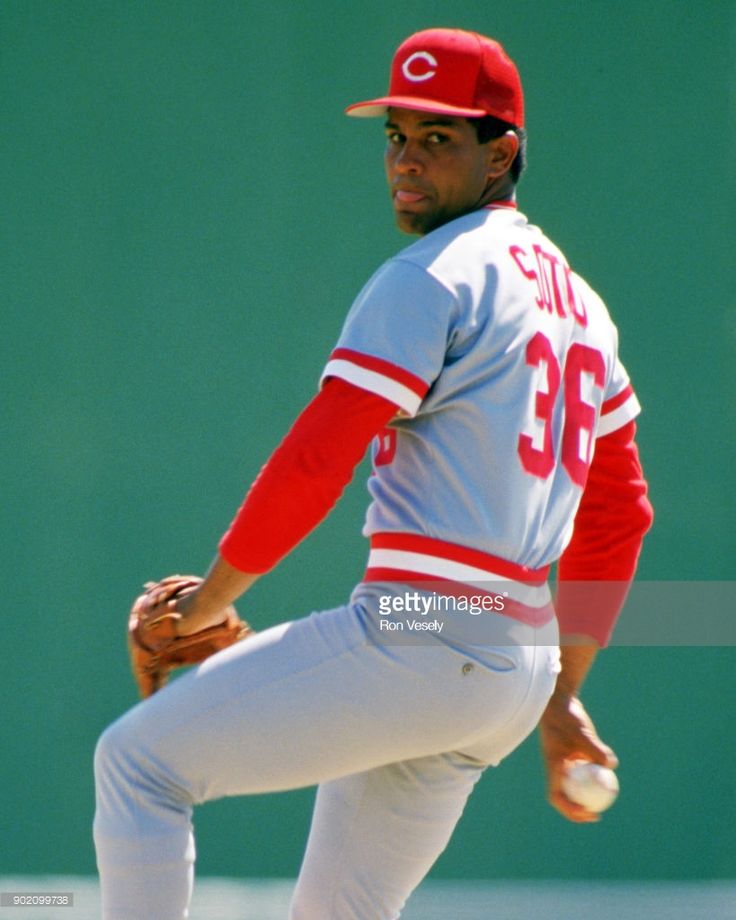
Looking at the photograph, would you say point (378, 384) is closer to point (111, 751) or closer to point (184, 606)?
point (184, 606)

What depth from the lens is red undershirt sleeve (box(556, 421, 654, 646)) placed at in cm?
293

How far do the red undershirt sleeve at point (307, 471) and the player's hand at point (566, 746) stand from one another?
0.73 metres

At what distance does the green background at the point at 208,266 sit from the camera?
4641mm

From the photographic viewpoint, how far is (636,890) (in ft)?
15.4

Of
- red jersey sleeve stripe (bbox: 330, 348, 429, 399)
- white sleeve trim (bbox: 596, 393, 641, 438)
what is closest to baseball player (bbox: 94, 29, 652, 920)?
red jersey sleeve stripe (bbox: 330, 348, 429, 399)

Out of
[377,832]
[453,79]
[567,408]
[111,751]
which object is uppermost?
[453,79]

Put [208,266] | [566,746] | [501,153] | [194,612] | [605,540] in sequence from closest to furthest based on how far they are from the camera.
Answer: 1. [194,612]
2. [501,153]
3. [566,746]
4. [605,540]
5. [208,266]

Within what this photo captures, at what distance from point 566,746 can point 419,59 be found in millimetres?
1243

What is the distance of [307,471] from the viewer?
2324mm

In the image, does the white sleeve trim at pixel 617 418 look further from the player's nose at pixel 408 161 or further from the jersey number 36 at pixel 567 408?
the player's nose at pixel 408 161

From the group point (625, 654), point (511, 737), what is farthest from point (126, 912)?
point (625, 654)

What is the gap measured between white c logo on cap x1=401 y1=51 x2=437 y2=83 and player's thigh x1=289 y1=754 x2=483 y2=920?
3.78 ft

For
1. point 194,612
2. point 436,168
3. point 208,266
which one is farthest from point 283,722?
point 208,266

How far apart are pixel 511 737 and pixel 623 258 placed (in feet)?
8.27
